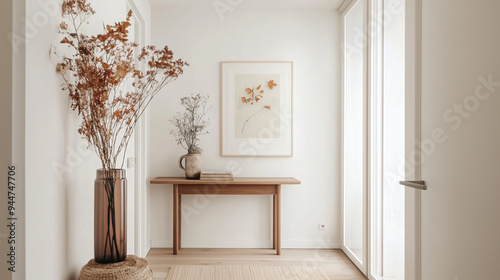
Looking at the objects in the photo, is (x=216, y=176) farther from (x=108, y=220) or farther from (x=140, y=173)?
(x=108, y=220)

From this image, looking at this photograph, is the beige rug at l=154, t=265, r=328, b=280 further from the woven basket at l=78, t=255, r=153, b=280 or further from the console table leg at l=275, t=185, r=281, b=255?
the woven basket at l=78, t=255, r=153, b=280

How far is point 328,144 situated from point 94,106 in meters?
2.77

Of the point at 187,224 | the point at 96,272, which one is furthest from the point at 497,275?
the point at 187,224

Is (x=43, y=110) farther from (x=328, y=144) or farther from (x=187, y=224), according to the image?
(x=328, y=144)

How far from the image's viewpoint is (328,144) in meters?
3.88

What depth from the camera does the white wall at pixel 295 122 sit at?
151 inches

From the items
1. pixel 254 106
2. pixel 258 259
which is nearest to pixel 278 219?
pixel 258 259

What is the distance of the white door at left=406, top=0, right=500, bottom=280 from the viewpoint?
130 centimetres

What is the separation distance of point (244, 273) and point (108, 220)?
1.78m

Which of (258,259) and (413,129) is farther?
(258,259)

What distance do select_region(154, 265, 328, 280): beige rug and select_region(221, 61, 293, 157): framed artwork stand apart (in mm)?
1182

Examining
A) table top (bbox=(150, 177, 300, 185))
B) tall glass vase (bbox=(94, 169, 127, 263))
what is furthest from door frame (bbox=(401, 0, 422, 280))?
table top (bbox=(150, 177, 300, 185))

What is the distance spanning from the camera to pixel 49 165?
4.85 feet

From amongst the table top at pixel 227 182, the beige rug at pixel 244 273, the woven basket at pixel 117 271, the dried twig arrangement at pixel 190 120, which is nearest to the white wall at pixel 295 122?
the dried twig arrangement at pixel 190 120
